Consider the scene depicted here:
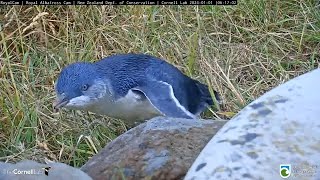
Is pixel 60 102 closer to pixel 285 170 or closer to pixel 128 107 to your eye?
pixel 128 107

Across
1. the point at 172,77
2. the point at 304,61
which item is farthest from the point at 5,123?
the point at 304,61

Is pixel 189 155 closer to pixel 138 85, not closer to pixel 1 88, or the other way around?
pixel 138 85

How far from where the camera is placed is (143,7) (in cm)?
339

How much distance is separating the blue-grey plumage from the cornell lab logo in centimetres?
106

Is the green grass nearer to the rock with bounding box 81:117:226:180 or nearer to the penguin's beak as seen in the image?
the penguin's beak

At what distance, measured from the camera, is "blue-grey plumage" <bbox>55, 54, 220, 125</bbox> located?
2.64 m

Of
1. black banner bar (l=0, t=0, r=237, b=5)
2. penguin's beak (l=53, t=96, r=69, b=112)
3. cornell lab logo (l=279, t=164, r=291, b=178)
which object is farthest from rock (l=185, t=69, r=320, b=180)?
black banner bar (l=0, t=0, r=237, b=5)

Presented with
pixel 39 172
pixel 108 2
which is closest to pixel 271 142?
pixel 39 172

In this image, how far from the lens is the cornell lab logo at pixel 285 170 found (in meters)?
1.63

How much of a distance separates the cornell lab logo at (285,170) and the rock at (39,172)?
0.46 meters

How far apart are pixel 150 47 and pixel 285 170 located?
66.1 inches

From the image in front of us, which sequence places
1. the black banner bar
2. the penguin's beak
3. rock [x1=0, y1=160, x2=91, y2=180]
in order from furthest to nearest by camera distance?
the black banner bar
the penguin's beak
rock [x1=0, y1=160, x2=91, y2=180]

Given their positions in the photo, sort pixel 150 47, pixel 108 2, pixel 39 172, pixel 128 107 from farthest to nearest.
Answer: pixel 108 2
pixel 150 47
pixel 128 107
pixel 39 172

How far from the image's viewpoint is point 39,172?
1.79m
